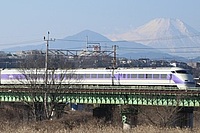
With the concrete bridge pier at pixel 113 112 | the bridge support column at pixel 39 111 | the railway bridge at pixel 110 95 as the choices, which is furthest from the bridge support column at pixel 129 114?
the bridge support column at pixel 39 111

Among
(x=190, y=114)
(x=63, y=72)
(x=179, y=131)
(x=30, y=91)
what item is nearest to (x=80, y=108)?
(x=63, y=72)

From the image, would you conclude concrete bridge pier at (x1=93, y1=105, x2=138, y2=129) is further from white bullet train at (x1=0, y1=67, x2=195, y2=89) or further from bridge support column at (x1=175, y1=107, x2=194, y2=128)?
bridge support column at (x1=175, y1=107, x2=194, y2=128)

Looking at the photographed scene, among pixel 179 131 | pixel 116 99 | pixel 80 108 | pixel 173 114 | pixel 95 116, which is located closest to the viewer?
pixel 179 131

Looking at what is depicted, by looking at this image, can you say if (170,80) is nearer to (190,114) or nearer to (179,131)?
(190,114)

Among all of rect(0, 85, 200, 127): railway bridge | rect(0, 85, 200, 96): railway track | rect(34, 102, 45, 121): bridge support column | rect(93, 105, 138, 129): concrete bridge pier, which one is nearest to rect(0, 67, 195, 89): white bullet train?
rect(0, 85, 200, 96): railway track

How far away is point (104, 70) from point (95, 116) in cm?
549

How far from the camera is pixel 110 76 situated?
64.9 m

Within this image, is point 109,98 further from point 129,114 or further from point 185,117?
point 185,117

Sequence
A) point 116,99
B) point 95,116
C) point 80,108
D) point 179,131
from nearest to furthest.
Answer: point 179,131 < point 116,99 < point 95,116 < point 80,108

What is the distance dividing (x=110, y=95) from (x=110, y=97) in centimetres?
34

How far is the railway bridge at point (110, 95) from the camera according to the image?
53.4 metres

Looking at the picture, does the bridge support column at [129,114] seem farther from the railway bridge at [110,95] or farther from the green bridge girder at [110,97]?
the green bridge girder at [110,97]

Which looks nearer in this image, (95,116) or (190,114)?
(190,114)

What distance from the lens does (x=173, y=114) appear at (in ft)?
178
